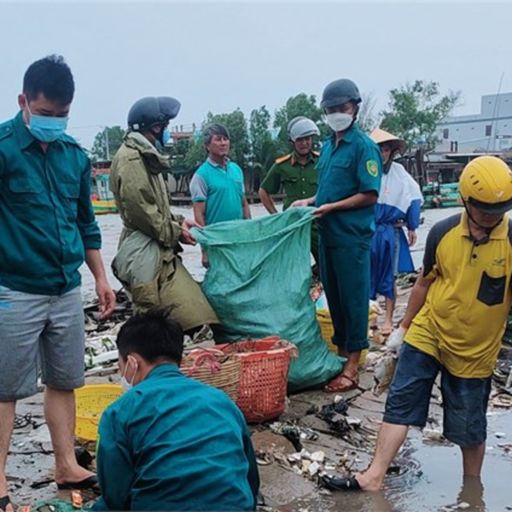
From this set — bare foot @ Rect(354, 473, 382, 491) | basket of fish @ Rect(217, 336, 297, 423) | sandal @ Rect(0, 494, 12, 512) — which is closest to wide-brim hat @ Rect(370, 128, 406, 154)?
basket of fish @ Rect(217, 336, 297, 423)

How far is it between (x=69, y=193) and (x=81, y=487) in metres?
1.40

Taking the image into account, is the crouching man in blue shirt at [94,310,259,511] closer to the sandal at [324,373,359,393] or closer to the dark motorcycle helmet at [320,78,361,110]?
the sandal at [324,373,359,393]

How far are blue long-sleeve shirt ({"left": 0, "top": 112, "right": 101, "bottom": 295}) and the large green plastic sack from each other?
1537mm

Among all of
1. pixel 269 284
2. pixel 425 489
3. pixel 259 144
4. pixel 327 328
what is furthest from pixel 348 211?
pixel 259 144

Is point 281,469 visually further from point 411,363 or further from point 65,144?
point 65,144

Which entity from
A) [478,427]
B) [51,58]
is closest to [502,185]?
[478,427]

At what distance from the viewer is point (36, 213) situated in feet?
10.6

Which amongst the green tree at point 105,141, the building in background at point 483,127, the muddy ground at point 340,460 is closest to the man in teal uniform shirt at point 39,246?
the muddy ground at point 340,460

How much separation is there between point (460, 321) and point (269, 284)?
5.41ft

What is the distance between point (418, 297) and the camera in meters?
3.76

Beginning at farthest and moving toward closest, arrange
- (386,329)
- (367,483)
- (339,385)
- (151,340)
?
(386,329) < (339,385) < (367,483) < (151,340)

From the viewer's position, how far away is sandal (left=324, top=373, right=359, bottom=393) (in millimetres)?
5195

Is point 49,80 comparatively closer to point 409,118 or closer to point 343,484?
point 343,484

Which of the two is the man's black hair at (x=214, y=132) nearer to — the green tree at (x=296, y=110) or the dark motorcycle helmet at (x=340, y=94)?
the dark motorcycle helmet at (x=340, y=94)
